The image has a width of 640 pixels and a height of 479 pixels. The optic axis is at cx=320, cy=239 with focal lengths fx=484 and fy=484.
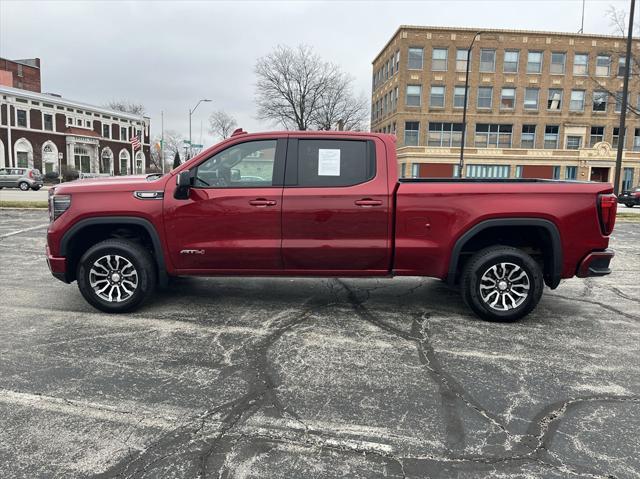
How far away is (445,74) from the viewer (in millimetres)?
42531

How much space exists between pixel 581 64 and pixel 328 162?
4709 cm

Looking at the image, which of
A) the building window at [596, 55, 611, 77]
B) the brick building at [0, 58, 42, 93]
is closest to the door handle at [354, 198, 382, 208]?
the building window at [596, 55, 611, 77]

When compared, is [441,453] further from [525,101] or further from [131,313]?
[525,101]

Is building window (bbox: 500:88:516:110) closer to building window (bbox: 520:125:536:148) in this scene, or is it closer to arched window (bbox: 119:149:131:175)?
building window (bbox: 520:125:536:148)

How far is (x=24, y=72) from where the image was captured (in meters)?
75.1

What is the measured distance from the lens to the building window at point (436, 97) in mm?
42781

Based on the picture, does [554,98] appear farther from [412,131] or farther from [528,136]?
[412,131]

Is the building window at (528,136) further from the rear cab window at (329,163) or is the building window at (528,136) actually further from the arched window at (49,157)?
the arched window at (49,157)

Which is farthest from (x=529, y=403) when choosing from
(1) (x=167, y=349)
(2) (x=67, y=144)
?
(2) (x=67, y=144)

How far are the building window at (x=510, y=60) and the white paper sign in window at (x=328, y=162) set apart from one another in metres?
43.6

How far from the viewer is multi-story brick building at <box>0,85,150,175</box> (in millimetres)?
53781

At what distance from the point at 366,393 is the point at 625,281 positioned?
5.79 metres

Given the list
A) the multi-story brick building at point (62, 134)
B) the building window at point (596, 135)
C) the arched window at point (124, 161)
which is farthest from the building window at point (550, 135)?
the arched window at point (124, 161)

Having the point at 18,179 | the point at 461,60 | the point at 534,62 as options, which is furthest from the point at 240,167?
the point at 534,62
